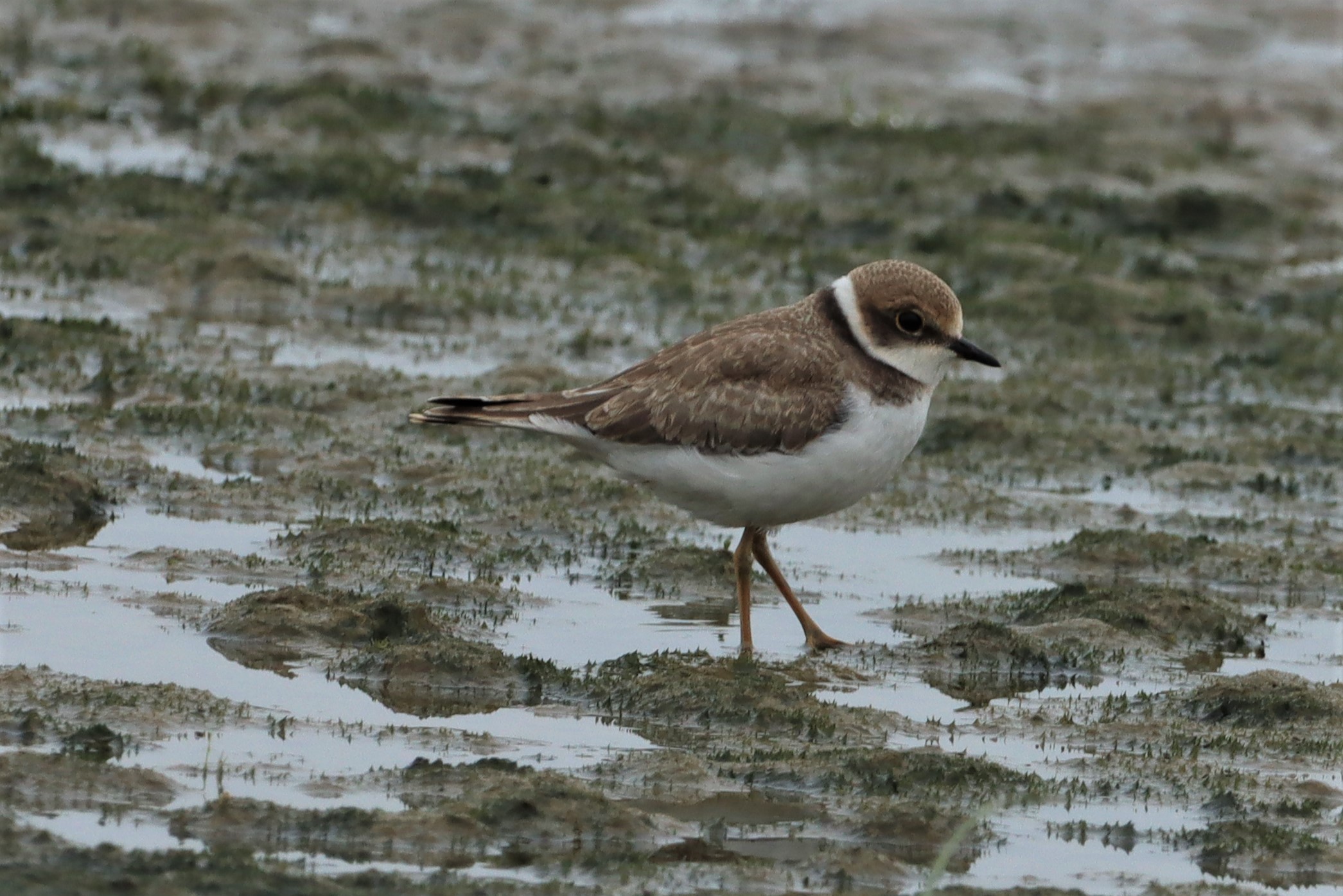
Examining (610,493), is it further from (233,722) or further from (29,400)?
(233,722)

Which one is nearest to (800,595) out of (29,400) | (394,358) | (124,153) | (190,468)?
(190,468)

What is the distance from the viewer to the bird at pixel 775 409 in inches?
289

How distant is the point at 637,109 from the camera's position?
56.6ft

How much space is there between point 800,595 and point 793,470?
4.08 feet

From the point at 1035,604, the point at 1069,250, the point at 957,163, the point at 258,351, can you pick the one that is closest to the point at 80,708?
the point at 1035,604

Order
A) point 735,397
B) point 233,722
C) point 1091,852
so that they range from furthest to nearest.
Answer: point 735,397 < point 233,722 < point 1091,852

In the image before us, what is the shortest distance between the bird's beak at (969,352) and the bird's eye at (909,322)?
0.48 feet

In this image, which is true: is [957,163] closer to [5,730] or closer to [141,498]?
[141,498]

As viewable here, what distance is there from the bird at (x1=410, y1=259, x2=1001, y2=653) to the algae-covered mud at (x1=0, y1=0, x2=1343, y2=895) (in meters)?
0.60

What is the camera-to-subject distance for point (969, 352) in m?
7.73

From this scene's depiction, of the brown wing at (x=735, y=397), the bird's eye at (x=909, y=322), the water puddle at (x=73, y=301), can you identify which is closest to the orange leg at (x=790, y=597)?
the brown wing at (x=735, y=397)

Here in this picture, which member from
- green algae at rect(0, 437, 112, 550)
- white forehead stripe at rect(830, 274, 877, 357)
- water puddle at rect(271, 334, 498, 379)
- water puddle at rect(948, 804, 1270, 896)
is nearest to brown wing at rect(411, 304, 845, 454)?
white forehead stripe at rect(830, 274, 877, 357)

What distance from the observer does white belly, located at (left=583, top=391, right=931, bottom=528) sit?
7293 millimetres

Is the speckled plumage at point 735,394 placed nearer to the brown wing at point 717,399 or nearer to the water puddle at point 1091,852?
the brown wing at point 717,399
